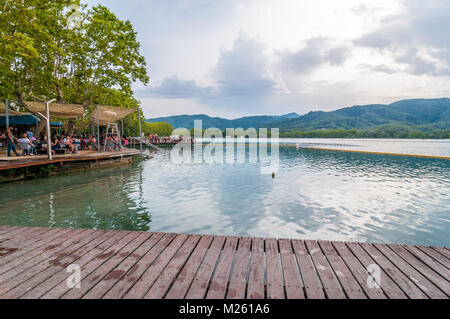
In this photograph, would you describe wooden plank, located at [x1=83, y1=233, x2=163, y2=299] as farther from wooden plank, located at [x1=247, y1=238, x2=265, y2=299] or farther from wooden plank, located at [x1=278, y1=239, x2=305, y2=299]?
wooden plank, located at [x1=278, y1=239, x2=305, y2=299]

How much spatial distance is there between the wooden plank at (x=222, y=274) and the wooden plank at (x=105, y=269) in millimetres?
1268

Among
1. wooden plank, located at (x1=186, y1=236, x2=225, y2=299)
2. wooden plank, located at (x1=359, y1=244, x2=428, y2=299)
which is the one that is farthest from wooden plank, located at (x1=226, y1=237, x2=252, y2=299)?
→ wooden plank, located at (x1=359, y1=244, x2=428, y2=299)

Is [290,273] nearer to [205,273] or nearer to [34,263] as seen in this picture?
[205,273]

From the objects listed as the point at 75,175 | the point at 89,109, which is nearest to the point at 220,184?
the point at 75,175

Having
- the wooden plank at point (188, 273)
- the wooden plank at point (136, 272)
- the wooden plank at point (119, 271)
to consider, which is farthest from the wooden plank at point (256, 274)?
the wooden plank at point (119, 271)

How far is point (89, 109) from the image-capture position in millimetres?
24984

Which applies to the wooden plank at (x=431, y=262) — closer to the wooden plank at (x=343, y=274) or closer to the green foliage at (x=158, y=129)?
the wooden plank at (x=343, y=274)

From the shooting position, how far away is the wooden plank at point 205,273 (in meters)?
2.65

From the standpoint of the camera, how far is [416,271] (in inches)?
125

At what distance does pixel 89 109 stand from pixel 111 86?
380 cm

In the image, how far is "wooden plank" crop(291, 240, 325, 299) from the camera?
266 cm

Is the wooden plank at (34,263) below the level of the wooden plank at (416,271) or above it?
above

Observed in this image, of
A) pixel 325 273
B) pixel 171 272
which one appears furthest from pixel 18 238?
pixel 325 273

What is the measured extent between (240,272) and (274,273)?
437 millimetres
